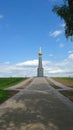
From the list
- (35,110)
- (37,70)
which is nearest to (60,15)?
(35,110)

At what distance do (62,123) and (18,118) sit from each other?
2174mm

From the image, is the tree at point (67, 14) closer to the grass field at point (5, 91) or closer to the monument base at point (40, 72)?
the grass field at point (5, 91)

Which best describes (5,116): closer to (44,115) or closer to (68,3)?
(44,115)

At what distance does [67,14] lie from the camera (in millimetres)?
22266

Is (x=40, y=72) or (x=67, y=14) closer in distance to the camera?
(x=67, y=14)

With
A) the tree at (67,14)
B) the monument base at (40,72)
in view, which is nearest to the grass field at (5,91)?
the tree at (67,14)

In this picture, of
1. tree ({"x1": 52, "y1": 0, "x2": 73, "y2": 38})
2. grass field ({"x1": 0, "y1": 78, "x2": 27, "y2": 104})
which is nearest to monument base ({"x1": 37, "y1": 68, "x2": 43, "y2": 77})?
grass field ({"x1": 0, "y1": 78, "x2": 27, "y2": 104})

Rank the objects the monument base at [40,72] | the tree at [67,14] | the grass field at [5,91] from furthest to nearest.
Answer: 1. the monument base at [40,72]
2. the grass field at [5,91]
3. the tree at [67,14]

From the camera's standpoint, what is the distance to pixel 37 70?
401 feet

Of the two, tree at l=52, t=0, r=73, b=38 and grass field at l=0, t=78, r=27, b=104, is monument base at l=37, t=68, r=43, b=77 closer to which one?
grass field at l=0, t=78, r=27, b=104

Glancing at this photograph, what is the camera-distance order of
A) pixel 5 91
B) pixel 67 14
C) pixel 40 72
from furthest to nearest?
pixel 40 72 < pixel 5 91 < pixel 67 14

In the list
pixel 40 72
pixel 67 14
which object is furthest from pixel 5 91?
pixel 40 72

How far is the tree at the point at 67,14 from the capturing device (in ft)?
70.7

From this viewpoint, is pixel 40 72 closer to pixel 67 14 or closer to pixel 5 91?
pixel 5 91
